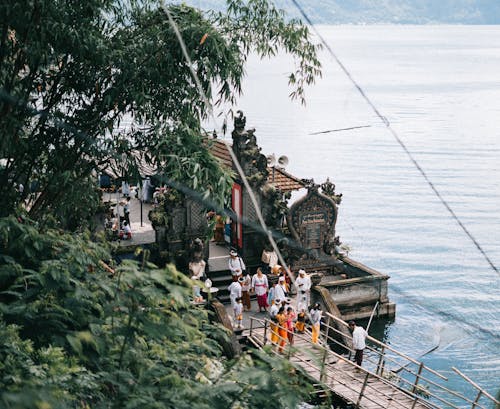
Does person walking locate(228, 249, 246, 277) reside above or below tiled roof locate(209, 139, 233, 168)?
below

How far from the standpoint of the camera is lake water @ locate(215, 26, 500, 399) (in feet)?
91.3

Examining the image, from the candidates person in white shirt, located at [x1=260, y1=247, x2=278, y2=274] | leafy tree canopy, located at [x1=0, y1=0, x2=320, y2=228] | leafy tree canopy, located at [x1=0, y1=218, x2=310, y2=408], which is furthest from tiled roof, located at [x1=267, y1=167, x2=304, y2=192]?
leafy tree canopy, located at [x1=0, y1=218, x2=310, y2=408]

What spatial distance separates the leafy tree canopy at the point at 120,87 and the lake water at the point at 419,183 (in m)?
13.1

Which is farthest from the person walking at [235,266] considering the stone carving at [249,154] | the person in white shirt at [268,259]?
the stone carving at [249,154]

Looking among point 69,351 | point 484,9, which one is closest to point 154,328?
point 69,351

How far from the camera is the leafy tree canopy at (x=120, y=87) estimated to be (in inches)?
483

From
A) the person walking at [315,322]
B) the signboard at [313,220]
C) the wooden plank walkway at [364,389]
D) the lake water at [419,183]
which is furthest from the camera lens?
the lake water at [419,183]

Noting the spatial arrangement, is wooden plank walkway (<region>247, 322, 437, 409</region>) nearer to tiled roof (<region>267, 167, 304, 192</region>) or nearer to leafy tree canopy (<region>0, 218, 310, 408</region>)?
leafy tree canopy (<region>0, 218, 310, 408</region>)

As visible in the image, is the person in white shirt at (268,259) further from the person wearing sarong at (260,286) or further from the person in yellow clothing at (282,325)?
the person in yellow clothing at (282,325)

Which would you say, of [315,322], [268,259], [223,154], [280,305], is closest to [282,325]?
[315,322]

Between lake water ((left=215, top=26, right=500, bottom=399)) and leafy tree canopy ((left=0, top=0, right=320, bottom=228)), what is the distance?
1310 centimetres

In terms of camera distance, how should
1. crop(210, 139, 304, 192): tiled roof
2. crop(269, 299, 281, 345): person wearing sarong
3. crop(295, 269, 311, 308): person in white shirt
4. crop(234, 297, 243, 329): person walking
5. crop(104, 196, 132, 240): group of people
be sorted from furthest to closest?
crop(210, 139, 304, 192): tiled roof → crop(104, 196, 132, 240): group of people → crop(295, 269, 311, 308): person in white shirt → crop(234, 297, 243, 329): person walking → crop(269, 299, 281, 345): person wearing sarong

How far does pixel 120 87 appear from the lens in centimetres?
1292

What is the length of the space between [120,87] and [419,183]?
135ft
